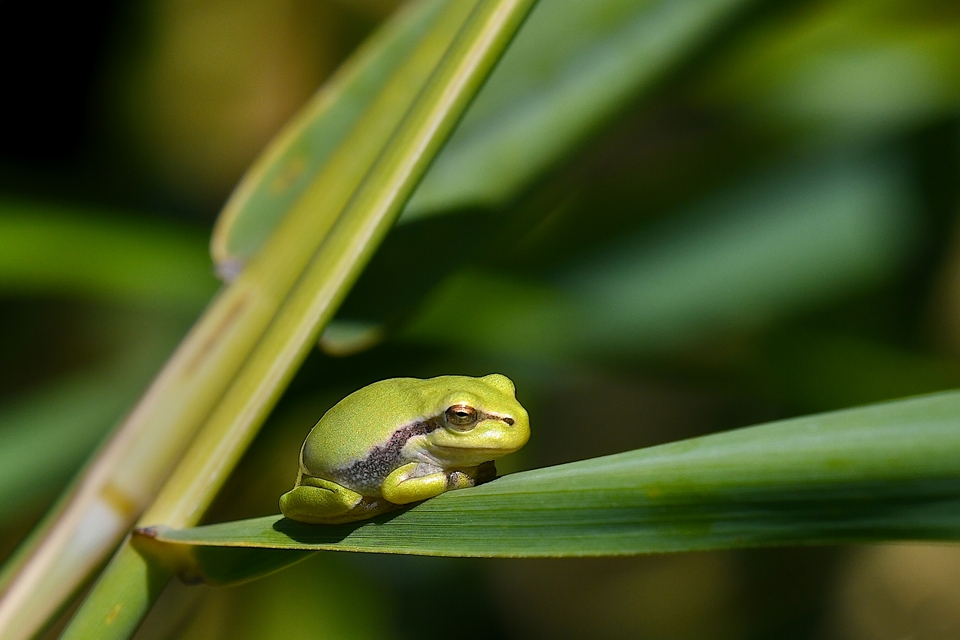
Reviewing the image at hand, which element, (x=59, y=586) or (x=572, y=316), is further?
(x=572, y=316)

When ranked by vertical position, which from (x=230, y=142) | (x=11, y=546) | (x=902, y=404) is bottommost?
(x=11, y=546)

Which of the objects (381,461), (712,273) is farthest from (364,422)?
(712,273)

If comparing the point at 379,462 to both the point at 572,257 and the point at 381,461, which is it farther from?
the point at 572,257

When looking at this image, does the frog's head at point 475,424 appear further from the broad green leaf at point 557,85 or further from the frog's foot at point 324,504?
the broad green leaf at point 557,85

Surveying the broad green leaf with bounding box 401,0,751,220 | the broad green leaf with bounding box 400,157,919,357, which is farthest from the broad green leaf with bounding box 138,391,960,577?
the broad green leaf with bounding box 400,157,919,357

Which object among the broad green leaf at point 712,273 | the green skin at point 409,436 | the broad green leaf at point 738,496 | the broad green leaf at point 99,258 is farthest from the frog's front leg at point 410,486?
the broad green leaf at point 99,258

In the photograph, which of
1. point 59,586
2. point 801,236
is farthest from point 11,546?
point 801,236

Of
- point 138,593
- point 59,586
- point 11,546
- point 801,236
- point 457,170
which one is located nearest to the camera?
point 138,593

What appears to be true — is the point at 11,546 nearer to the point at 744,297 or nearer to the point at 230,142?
the point at 230,142
